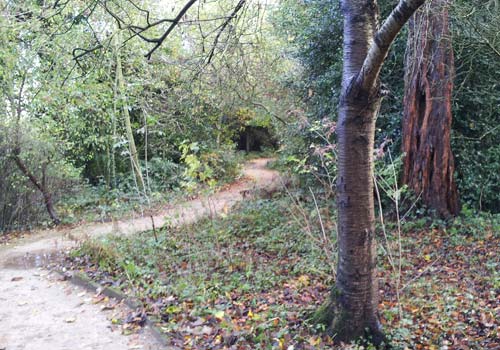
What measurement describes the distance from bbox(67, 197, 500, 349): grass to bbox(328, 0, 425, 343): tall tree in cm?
32

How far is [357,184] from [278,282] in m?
2.13

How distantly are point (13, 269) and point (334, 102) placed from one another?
7036 millimetres

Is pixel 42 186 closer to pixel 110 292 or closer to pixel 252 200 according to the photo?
pixel 252 200

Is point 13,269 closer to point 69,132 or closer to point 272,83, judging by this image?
point 69,132

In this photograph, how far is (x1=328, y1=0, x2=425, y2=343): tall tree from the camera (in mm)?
3264

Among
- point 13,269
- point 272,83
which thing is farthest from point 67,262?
point 272,83

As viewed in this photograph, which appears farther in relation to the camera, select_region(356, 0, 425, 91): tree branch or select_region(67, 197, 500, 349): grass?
select_region(67, 197, 500, 349): grass

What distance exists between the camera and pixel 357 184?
3316 millimetres

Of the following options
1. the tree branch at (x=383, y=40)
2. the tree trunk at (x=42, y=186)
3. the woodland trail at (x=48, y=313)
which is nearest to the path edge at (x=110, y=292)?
the woodland trail at (x=48, y=313)

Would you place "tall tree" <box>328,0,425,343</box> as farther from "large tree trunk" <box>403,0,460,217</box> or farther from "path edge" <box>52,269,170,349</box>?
"large tree trunk" <box>403,0,460,217</box>

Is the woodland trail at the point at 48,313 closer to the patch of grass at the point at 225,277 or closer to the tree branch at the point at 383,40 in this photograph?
the patch of grass at the point at 225,277

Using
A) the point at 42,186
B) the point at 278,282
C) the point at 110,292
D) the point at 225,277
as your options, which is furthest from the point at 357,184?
the point at 42,186

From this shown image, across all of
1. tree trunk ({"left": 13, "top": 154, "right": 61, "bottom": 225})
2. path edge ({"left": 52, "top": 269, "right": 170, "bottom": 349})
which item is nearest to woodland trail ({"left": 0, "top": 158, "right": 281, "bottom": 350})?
path edge ({"left": 52, "top": 269, "right": 170, "bottom": 349})

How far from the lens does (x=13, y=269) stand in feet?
22.8
